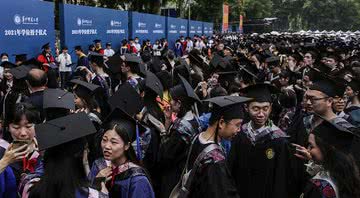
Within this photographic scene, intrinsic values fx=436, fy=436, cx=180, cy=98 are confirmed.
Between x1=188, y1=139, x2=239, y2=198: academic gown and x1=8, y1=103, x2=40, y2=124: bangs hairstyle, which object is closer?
x1=188, y1=139, x2=239, y2=198: academic gown

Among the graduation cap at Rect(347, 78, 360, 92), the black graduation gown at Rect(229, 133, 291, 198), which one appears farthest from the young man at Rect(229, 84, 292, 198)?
the graduation cap at Rect(347, 78, 360, 92)

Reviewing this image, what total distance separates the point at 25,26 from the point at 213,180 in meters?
11.2

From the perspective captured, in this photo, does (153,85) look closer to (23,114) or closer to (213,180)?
(23,114)

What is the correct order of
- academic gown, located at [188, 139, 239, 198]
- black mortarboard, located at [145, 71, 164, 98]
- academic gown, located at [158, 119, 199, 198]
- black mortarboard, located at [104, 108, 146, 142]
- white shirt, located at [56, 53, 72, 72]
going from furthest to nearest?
1. white shirt, located at [56, 53, 72, 72]
2. black mortarboard, located at [145, 71, 164, 98]
3. academic gown, located at [158, 119, 199, 198]
4. black mortarboard, located at [104, 108, 146, 142]
5. academic gown, located at [188, 139, 239, 198]

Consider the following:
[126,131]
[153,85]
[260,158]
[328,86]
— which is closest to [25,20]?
[153,85]

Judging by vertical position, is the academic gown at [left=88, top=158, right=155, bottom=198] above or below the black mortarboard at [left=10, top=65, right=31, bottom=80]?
below

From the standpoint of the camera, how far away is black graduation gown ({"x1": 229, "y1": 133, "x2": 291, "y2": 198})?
412 cm

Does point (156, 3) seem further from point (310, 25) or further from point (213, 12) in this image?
point (310, 25)

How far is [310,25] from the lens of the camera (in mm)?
89375

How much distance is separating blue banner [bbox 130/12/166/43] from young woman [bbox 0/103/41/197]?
18.7 meters

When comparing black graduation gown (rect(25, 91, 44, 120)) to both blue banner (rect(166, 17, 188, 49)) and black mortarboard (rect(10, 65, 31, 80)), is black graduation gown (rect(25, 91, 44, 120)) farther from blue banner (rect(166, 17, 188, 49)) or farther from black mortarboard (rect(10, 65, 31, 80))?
blue banner (rect(166, 17, 188, 49))

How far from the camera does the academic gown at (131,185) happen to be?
2.85 metres

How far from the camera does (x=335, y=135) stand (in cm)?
310

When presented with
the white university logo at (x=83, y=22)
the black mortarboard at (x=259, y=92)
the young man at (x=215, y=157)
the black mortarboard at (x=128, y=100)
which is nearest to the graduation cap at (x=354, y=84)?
the black mortarboard at (x=259, y=92)
